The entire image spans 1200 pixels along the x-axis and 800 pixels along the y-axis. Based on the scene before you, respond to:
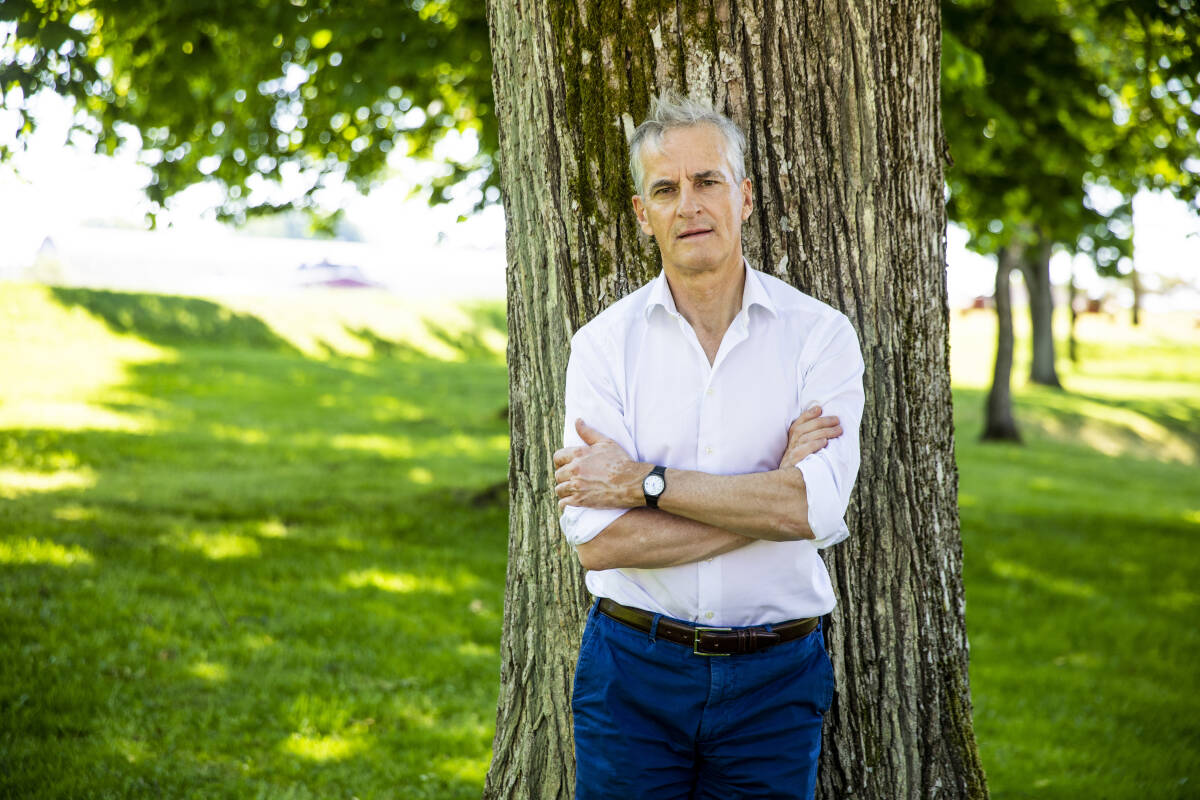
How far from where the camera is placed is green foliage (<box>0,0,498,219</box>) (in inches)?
227

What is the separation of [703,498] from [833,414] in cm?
40

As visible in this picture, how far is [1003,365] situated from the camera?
715 inches

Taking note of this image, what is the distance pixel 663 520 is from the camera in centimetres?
227

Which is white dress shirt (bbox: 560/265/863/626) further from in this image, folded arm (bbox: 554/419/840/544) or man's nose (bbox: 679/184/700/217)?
man's nose (bbox: 679/184/700/217)

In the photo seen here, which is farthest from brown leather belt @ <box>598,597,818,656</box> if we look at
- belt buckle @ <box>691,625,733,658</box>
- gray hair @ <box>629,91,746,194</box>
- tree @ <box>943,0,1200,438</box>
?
tree @ <box>943,0,1200,438</box>

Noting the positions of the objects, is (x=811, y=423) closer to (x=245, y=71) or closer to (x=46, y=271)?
(x=245, y=71)

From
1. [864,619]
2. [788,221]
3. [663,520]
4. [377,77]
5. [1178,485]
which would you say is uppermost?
[377,77]

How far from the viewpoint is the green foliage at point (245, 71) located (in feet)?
18.9

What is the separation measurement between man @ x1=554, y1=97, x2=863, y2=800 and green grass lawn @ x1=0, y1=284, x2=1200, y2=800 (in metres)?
2.28

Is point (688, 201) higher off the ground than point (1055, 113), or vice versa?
point (1055, 113)

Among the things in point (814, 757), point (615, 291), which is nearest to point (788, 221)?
point (615, 291)

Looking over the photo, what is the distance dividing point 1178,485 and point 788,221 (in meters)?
16.3

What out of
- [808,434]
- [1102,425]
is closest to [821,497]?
[808,434]

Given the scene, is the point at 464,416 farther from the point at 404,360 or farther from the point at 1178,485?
the point at 1178,485
